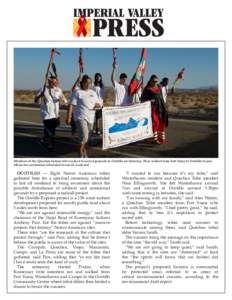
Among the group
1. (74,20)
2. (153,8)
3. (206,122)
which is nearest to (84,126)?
(74,20)

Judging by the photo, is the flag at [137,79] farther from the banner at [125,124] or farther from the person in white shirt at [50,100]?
the person in white shirt at [50,100]

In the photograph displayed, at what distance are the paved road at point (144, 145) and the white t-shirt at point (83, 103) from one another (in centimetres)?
104

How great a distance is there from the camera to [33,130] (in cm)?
1088

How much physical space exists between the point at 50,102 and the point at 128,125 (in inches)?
59.4

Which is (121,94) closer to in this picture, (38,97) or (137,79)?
(137,79)

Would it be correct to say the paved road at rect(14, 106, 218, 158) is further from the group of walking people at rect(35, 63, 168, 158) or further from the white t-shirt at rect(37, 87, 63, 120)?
the white t-shirt at rect(37, 87, 63, 120)

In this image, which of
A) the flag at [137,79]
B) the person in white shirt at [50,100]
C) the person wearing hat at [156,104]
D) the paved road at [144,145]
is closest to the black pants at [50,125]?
the person in white shirt at [50,100]

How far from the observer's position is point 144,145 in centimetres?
826

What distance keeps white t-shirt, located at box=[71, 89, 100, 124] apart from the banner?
418mm

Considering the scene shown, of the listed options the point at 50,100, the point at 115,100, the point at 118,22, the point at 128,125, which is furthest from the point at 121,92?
the point at 118,22

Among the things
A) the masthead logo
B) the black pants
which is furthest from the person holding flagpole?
the masthead logo

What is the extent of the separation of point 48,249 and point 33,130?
5.52 metres

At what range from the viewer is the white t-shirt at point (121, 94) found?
832 centimetres

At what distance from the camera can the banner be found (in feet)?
23.6
